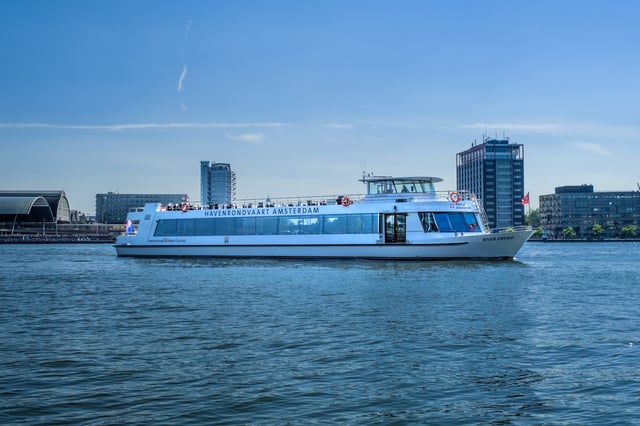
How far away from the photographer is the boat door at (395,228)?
171ft

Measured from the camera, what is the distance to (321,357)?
15.8 m

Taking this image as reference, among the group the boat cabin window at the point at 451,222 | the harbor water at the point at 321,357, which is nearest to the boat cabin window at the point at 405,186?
Answer: the boat cabin window at the point at 451,222

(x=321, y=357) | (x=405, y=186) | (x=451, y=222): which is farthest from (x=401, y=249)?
(x=321, y=357)

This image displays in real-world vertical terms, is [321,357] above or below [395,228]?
below

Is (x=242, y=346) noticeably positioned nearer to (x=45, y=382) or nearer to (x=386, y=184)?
(x=45, y=382)

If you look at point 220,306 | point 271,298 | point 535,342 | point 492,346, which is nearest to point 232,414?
point 492,346

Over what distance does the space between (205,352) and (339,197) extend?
1599 inches

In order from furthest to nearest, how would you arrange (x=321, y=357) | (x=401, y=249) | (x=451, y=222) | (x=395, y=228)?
(x=395, y=228), (x=401, y=249), (x=451, y=222), (x=321, y=357)

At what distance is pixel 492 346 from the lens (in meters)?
17.1

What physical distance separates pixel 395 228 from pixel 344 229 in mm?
4520

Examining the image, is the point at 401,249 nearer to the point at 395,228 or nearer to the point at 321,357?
the point at 395,228

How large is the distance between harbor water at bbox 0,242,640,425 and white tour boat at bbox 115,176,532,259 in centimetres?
2021

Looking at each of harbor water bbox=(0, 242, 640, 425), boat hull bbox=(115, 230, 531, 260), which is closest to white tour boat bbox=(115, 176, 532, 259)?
boat hull bbox=(115, 230, 531, 260)

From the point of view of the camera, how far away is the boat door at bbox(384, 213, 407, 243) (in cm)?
5209
